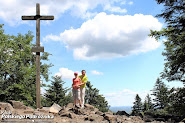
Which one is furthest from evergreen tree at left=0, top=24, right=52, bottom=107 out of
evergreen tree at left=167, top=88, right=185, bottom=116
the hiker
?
evergreen tree at left=167, top=88, right=185, bottom=116

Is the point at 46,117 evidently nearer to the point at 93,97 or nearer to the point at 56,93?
the point at 56,93

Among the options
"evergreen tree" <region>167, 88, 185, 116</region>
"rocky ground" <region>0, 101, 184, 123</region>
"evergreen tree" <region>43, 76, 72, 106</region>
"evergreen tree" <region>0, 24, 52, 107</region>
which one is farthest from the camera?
"evergreen tree" <region>43, 76, 72, 106</region>

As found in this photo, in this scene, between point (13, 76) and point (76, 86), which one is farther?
point (13, 76)

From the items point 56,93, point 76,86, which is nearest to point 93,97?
point 56,93

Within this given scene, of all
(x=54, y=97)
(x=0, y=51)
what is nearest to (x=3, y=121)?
(x=0, y=51)

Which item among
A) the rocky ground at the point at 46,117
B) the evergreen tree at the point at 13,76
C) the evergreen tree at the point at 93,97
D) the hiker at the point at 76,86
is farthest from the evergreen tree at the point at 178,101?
the evergreen tree at the point at 93,97

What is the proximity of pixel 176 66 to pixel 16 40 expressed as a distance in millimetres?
22835

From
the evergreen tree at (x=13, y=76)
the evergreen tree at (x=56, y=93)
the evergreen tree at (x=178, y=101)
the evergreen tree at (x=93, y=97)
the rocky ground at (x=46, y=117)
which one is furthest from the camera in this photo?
the evergreen tree at (x=93, y=97)

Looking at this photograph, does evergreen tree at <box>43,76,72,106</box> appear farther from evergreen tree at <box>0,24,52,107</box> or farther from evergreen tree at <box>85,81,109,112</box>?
evergreen tree at <box>85,81,109,112</box>

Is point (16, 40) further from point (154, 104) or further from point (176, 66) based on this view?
point (154, 104)

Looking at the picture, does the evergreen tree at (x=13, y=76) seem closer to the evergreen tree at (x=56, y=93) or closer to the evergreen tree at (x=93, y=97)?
the evergreen tree at (x=56, y=93)

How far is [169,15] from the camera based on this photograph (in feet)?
41.1

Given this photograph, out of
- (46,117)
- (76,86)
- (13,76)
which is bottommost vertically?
(46,117)

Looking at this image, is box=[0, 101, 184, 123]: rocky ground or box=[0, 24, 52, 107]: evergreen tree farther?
box=[0, 24, 52, 107]: evergreen tree
